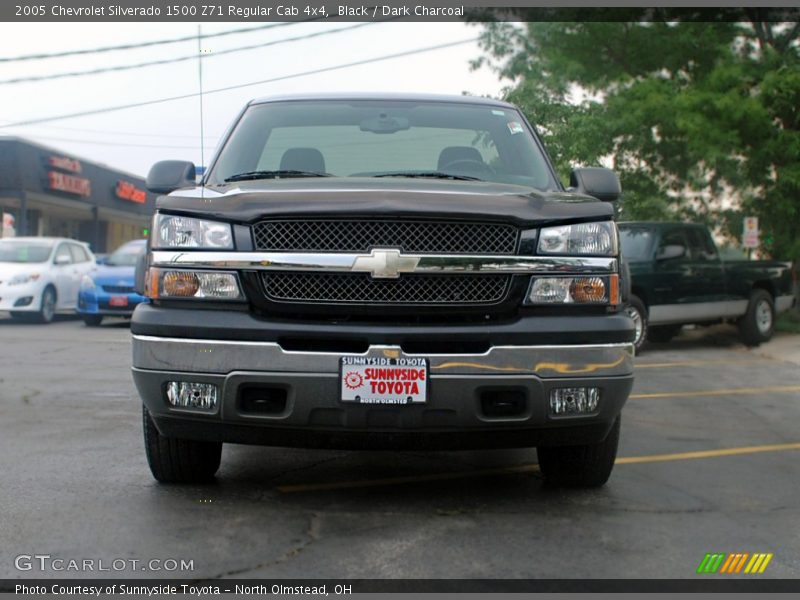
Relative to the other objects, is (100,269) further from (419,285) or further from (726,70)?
(419,285)

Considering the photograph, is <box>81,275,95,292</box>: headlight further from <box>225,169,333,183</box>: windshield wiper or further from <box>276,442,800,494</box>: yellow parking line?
<box>276,442,800,494</box>: yellow parking line

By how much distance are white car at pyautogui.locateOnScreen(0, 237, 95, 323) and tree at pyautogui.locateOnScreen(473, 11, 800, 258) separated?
8.93 meters

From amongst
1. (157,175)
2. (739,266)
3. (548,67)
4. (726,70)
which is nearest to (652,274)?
(739,266)

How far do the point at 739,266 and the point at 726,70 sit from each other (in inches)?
121

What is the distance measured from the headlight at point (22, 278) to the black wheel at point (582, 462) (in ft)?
46.6

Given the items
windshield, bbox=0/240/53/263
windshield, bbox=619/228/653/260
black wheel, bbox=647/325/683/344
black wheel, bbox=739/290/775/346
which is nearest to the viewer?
windshield, bbox=619/228/653/260

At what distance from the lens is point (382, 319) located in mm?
4082

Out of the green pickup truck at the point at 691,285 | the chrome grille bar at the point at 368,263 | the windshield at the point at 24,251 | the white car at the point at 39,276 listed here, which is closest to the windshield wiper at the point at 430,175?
the chrome grille bar at the point at 368,263

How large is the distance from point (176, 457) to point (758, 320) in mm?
11270

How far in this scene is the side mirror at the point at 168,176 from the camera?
5.13 metres

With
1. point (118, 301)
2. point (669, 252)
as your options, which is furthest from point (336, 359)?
point (118, 301)

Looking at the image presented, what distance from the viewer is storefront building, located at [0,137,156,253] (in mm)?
31609

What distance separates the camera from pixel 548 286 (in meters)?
4.17

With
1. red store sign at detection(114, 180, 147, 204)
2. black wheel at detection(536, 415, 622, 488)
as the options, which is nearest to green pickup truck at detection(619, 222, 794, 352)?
black wheel at detection(536, 415, 622, 488)
